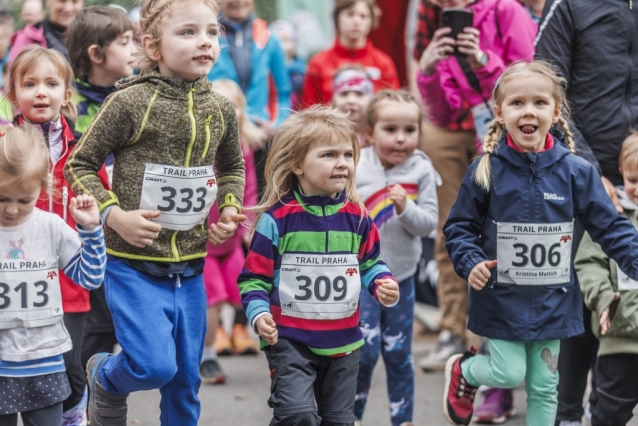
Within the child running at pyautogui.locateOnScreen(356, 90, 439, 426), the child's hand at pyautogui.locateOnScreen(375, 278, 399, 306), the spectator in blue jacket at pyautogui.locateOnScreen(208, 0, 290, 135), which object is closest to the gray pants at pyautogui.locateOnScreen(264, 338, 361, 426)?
the child's hand at pyautogui.locateOnScreen(375, 278, 399, 306)

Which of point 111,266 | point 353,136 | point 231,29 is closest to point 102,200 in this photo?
point 111,266

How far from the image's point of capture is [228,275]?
24.2 feet

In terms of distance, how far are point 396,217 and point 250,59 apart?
3.16 meters

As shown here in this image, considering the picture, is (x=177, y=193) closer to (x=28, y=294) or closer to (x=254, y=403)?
(x=28, y=294)

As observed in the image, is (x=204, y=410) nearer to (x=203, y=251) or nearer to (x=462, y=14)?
(x=203, y=251)

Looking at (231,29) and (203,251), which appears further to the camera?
(231,29)

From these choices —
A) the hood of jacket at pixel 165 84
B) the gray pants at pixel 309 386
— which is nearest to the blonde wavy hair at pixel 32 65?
the hood of jacket at pixel 165 84

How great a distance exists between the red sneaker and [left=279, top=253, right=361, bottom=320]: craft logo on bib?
933 millimetres

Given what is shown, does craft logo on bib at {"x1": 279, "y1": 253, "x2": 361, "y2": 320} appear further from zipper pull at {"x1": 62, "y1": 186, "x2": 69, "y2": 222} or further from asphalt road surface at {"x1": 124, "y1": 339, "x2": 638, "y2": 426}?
asphalt road surface at {"x1": 124, "y1": 339, "x2": 638, "y2": 426}

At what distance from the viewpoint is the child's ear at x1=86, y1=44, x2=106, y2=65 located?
5.50m

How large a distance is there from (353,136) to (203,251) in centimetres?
84

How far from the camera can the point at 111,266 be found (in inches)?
177

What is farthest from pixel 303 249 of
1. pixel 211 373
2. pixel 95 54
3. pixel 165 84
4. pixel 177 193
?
pixel 211 373

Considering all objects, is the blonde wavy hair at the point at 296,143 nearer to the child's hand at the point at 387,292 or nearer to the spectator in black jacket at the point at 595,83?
the child's hand at the point at 387,292
